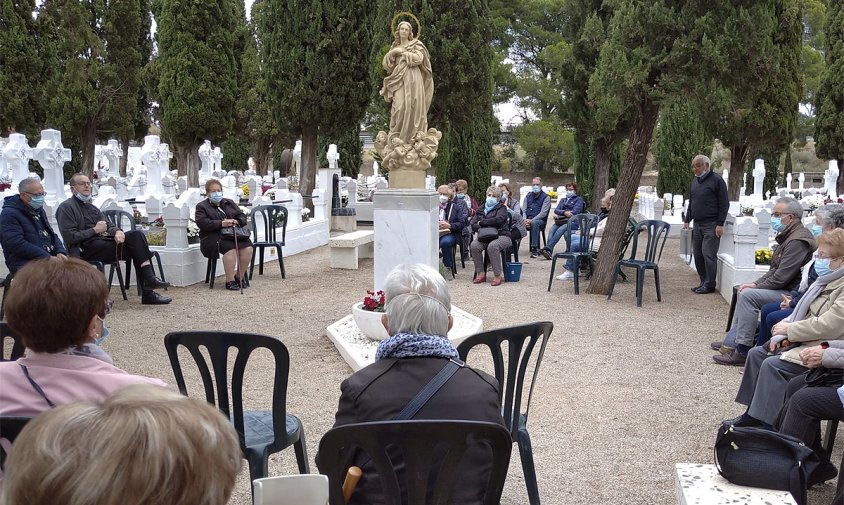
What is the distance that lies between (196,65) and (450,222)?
46.3 feet

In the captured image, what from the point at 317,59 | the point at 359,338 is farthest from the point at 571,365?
the point at 317,59

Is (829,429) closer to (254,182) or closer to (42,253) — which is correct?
(42,253)

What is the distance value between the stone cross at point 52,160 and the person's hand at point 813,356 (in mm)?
10974

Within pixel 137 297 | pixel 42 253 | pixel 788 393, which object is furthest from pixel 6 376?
pixel 137 297

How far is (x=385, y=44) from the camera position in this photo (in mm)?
17719

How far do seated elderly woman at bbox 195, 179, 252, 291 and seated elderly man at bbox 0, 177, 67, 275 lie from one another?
7.80ft

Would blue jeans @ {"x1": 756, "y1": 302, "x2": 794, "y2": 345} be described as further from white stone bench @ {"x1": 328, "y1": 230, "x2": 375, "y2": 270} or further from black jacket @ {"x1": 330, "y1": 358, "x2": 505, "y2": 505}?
white stone bench @ {"x1": 328, "y1": 230, "x2": 375, "y2": 270}

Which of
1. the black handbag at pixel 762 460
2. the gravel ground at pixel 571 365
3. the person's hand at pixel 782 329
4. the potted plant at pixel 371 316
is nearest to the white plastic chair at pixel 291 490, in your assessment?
the black handbag at pixel 762 460

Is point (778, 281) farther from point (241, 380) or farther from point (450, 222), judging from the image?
point (450, 222)

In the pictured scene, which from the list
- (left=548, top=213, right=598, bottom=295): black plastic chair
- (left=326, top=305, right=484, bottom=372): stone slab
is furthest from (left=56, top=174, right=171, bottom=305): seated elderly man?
(left=548, top=213, right=598, bottom=295): black plastic chair

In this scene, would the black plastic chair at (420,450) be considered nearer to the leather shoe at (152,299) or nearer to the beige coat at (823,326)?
the beige coat at (823,326)

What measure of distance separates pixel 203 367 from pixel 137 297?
634 centimetres

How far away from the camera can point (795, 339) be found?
459 cm

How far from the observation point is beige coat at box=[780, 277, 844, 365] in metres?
4.46
